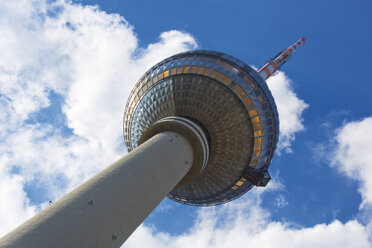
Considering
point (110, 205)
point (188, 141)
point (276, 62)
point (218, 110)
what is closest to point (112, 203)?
point (110, 205)

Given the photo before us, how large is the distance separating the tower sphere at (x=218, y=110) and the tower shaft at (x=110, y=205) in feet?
16.0

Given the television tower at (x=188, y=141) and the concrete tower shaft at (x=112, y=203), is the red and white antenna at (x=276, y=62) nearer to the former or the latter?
the television tower at (x=188, y=141)

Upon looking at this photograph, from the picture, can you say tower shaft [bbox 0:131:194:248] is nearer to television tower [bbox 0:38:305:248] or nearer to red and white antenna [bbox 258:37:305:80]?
television tower [bbox 0:38:305:248]

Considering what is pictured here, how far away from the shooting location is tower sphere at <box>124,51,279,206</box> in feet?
76.8

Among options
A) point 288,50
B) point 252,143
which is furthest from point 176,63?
point 288,50

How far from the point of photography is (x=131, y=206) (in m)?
13.9

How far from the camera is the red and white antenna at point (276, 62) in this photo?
128ft

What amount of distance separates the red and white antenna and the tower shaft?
23668 millimetres

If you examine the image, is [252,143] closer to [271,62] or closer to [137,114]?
[137,114]

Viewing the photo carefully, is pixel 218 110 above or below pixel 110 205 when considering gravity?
above

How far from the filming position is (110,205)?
1276 cm

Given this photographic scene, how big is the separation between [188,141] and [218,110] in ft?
14.8

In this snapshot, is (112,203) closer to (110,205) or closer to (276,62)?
(110,205)

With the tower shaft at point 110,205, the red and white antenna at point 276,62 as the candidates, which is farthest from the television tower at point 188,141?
the red and white antenna at point 276,62
